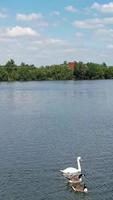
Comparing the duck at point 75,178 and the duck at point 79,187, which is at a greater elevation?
the duck at point 75,178

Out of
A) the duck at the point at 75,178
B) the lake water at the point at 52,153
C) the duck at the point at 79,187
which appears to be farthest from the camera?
the duck at the point at 75,178

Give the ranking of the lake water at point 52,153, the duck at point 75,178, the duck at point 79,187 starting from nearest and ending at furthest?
the duck at point 79,187 < the lake water at point 52,153 < the duck at point 75,178

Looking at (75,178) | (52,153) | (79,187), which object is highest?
(52,153)

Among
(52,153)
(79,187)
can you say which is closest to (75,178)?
(79,187)

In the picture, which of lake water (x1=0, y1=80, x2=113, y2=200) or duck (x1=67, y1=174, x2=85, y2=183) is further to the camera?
duck (x1=67, y1=174, x2=85, y2=183)

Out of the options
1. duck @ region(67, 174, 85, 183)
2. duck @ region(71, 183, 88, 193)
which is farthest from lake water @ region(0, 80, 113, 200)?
duck @ region(67, 174, 85, 183)

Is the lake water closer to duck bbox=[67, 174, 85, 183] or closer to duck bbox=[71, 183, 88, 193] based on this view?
duck bbox=[71, 183, 88, 193]

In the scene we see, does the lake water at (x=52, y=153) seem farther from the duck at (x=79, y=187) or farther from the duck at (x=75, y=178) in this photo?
the duck at (x=75, y=178)

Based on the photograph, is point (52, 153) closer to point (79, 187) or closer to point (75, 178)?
point (75, 178)

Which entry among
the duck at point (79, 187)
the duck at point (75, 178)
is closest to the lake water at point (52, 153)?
the duck at point (79, 187)

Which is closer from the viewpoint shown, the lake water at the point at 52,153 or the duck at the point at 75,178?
the lake water at the point at 52,153

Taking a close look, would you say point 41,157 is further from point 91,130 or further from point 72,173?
point 91,130

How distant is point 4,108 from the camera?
77688mm

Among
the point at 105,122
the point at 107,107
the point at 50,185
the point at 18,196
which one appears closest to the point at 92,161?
the point at 50,185
